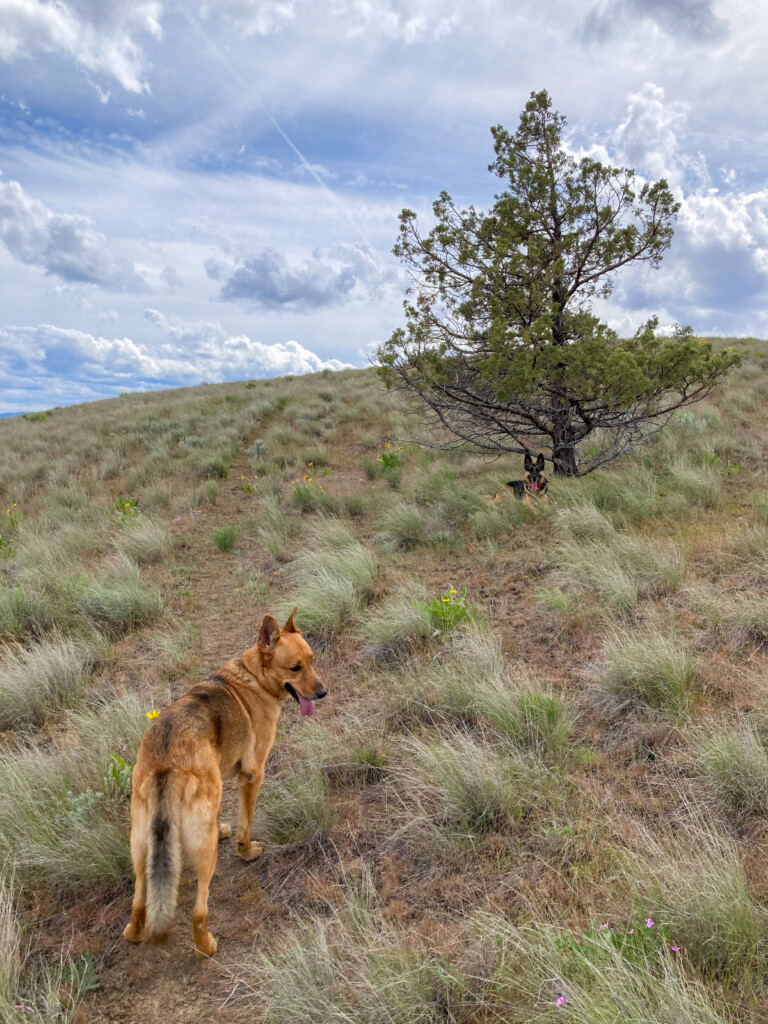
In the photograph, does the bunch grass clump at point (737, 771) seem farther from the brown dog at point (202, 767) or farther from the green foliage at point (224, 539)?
the green foliage at point (224, 539)

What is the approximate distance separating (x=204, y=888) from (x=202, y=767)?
1.59 feet

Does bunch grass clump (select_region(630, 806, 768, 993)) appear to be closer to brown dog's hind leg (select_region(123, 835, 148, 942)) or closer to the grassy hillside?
the grassy hillside

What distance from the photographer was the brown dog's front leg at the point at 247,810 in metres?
3.02

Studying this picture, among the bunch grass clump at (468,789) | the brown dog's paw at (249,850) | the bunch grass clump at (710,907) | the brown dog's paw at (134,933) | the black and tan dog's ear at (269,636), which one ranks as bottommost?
the brown dog's paw at (249,850)

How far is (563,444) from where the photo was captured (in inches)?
320

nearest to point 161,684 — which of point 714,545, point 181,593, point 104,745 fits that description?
point 104,745

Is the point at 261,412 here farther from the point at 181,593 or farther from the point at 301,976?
the point at 301,976

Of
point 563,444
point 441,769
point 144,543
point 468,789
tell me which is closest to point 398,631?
point 441,769

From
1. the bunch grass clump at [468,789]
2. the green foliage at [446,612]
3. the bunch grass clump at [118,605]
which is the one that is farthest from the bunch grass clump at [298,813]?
the bunch grass clump at [118,605]

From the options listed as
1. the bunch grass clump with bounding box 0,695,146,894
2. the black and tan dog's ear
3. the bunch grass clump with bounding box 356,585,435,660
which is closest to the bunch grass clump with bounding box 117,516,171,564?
the bunch grass clump with bounding box 356,585,435,660

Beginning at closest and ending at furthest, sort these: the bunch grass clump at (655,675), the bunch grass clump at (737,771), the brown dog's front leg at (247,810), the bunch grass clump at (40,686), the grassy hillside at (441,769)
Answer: the grassy hillside at (441,769) < the bunch grass clump at (737,771) < the brown dog's front leg at (247,810) < the bunch grass clump at (655,675) < the bunch grass clump at (40,686)

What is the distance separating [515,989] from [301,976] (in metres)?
0.80

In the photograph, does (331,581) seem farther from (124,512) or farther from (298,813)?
(124,512)

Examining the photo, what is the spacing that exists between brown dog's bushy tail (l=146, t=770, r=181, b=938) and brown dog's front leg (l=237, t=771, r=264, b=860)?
721mm
